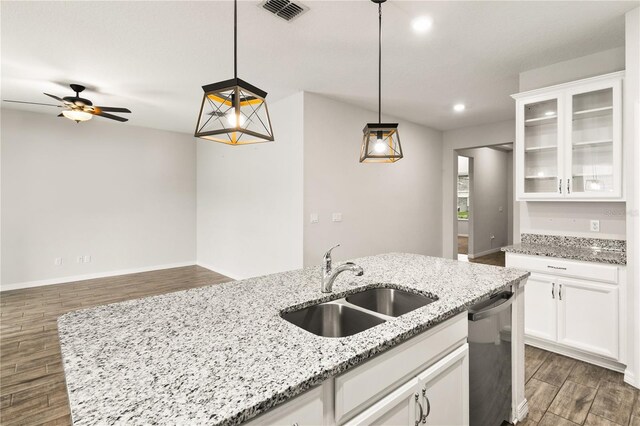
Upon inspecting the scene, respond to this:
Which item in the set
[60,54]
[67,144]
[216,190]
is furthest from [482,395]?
[67,144]

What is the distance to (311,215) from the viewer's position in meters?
4.26

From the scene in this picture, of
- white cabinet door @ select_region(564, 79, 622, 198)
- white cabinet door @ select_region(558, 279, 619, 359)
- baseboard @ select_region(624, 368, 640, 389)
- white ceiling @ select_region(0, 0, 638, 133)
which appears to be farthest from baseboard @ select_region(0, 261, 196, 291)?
baseboard @ select_region(624, 368, 640, 389)

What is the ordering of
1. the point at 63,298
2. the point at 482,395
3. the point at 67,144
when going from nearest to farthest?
the point at 482,395 → the point at 63,298 → the point at 67,144

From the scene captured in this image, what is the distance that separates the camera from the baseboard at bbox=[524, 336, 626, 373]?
8.69 feet

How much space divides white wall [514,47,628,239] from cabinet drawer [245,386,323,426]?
3.47 meters

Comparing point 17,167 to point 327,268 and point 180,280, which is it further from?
point 327,268

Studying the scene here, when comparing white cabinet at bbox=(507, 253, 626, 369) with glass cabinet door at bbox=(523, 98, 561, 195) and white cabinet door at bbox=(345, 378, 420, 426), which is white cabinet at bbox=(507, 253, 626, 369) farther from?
white cabinet door at bbox=(345, 378, 420, 426)

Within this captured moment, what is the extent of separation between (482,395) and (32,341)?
4251 mm

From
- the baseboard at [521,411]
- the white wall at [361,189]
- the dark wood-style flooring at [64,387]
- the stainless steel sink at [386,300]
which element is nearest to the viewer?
the stainless steel sink at [386,300]

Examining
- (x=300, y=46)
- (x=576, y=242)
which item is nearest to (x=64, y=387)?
(x=300, y=46)

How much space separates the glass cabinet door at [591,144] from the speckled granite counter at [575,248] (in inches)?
21.3

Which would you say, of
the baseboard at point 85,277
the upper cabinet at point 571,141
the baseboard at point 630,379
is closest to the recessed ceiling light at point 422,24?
the upper cabinet at point 571,141

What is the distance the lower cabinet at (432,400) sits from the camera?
1173mm

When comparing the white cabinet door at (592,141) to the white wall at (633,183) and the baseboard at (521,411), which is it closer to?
the white wall at (633,183)
